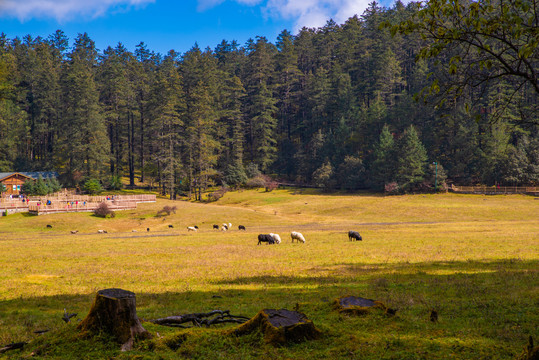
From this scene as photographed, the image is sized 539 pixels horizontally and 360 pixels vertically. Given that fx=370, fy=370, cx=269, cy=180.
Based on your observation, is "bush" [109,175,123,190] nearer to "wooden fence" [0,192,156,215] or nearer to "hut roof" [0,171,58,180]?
"hut roof" [0,171,58,180]

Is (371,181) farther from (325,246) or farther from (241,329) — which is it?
(241,329)

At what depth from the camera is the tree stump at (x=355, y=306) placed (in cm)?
801

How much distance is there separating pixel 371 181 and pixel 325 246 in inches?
2830

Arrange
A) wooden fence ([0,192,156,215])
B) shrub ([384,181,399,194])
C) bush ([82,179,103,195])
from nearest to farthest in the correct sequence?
wooden fence ([0,192,156,215])
bush ([82,179,103,195])
shrub ([384,181,399,194])

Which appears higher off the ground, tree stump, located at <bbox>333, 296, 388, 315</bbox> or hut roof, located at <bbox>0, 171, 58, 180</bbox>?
hut roof, located at <bbox>0, 171, 58, 180</bbox>

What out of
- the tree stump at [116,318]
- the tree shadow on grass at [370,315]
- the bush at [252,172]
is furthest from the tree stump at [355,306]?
the bush at [252,172]

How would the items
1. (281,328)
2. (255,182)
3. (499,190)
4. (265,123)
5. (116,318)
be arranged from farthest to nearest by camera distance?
1. (265,123)
2. (255,182)
3. (499,190)
4. (281,328)
5. (116,318)

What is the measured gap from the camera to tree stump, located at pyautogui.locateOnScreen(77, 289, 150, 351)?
245 inches

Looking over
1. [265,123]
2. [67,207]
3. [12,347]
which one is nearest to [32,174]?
[67,207]

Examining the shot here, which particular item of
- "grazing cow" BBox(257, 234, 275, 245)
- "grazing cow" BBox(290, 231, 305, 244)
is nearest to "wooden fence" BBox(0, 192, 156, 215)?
"grazing cow" BBox(257, 234, 275, 245)

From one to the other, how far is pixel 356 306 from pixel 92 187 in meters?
84.0

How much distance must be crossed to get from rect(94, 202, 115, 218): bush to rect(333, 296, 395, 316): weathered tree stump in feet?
179

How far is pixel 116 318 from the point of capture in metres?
6.26

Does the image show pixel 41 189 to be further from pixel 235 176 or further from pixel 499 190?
pixel 499 190
